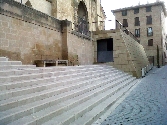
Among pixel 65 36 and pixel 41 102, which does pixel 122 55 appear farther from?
pixel 41 102

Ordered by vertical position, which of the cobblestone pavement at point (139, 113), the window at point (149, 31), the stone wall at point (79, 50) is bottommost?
the cobblestone pavement at point (139, 113)

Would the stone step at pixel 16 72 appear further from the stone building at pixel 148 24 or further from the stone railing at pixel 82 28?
the stone building at pixel 148 24

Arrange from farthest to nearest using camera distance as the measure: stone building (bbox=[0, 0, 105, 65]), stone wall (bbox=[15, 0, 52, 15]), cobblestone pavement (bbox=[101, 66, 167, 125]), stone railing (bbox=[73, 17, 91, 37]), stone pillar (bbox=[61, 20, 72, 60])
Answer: stone railing (bbox=[73, 17, 91, 37]) < stone wall (bbox=[15, 0, 52, 15]) < stone pillar (bbox=[61, 20, 72, 60]) < stone building (bbox=[0, 0, 105, 65]) < cobblestone pavement (bbox=[101, 66, 167, 125])

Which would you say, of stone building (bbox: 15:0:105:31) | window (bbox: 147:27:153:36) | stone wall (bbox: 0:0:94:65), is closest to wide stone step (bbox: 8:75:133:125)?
stone wall (bbox: 0:0:94:65)

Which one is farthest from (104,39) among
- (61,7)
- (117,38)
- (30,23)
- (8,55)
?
(8,55)

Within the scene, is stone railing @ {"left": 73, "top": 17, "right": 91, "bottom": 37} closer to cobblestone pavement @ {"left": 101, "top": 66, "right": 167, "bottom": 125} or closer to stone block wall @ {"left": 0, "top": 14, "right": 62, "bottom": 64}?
stone block wall @ {"left": 0, "top": 14, "right": 62, "bottom": 64}

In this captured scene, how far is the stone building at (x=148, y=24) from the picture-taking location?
112 ft

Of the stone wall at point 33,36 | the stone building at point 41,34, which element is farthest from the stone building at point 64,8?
the stone wall at point 33,36

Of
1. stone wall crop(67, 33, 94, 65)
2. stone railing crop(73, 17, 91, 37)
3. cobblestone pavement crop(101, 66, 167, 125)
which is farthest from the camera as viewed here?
stone railing crop(73, 17, 91, 37)

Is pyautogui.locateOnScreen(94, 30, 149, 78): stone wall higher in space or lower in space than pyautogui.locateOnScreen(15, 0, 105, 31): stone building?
lower

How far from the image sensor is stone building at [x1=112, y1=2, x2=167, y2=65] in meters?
34.0

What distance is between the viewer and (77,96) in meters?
5.60

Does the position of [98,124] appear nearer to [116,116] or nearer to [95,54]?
[116,116]

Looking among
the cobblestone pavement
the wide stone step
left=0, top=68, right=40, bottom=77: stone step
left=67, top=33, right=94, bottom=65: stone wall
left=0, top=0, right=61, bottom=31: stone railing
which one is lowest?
the cobblestone pavement
